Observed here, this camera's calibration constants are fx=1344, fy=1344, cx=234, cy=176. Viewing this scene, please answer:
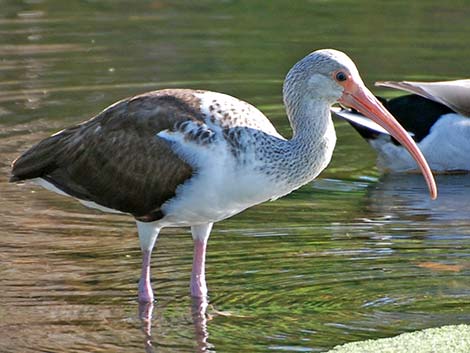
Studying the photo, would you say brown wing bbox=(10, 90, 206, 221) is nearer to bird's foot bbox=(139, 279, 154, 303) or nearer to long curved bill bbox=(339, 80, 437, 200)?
bird's foot bbox=(139, 279, 154, 303)

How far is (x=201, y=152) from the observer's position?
8.45 m

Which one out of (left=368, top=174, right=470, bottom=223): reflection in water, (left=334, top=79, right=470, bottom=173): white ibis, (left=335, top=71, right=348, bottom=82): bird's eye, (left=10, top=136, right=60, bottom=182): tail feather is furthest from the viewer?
(left=334, top=79, right=470, bottom=173): white ibis

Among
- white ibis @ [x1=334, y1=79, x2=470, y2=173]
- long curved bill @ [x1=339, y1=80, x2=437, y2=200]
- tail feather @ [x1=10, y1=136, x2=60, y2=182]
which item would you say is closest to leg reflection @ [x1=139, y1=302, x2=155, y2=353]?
tail feather @ [x1=10, y1=136, x2=60, y2=182]

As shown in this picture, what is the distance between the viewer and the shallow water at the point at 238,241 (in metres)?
8.52

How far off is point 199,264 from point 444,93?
189 inches

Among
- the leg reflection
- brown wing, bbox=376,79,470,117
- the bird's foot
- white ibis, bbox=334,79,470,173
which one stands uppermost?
brown wing, bbox=376,79,470,117

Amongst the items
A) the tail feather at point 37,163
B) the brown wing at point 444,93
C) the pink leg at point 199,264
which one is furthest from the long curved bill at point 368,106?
the brown wing at point 444,93

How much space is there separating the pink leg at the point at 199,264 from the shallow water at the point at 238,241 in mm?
96

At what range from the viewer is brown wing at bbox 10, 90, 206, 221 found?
8.77 m

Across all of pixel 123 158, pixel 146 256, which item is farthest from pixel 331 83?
pixel 146 256

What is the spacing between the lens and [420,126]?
13164 millimetres

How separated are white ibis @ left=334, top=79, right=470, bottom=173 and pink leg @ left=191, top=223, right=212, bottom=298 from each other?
394 cm

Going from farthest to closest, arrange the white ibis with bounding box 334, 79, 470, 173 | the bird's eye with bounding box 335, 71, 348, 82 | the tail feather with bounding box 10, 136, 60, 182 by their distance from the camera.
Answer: the white ibis with bounding box 334, 79, 470, 173
the tail feather with bounding box 10, 136, 60, 182
the bird's eye with bounding box 335, 71, 348, 82

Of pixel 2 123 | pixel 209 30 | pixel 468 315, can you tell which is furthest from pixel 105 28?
pixel 468 315
